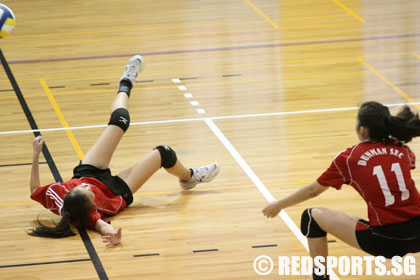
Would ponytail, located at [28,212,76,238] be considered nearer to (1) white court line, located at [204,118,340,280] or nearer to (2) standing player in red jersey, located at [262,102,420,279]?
(1) white court line, located at [204,118,340,280]

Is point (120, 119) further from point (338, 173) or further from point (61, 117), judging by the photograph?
point (338, 173)

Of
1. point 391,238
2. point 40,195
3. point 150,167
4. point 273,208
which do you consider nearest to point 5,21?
point 40,195

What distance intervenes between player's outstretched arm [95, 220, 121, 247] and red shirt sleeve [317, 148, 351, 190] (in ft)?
6.01

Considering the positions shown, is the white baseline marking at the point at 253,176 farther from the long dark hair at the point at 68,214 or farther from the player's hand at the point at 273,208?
the long dark hair at the point at 68,214

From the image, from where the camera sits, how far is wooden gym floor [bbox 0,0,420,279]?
224 inches

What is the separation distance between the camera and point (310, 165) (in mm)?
7184

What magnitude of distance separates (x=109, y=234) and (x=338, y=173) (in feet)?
6.59

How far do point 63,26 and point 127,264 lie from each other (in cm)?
772

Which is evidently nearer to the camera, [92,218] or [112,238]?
[112,238]

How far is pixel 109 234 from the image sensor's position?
5.77 meters

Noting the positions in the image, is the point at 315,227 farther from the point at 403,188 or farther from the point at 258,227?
the point at 258,227

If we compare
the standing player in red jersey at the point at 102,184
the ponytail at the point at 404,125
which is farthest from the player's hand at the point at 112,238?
the ponytail at the point at 404,125

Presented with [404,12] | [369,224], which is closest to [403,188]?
[369,224]

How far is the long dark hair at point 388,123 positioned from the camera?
174 inches
